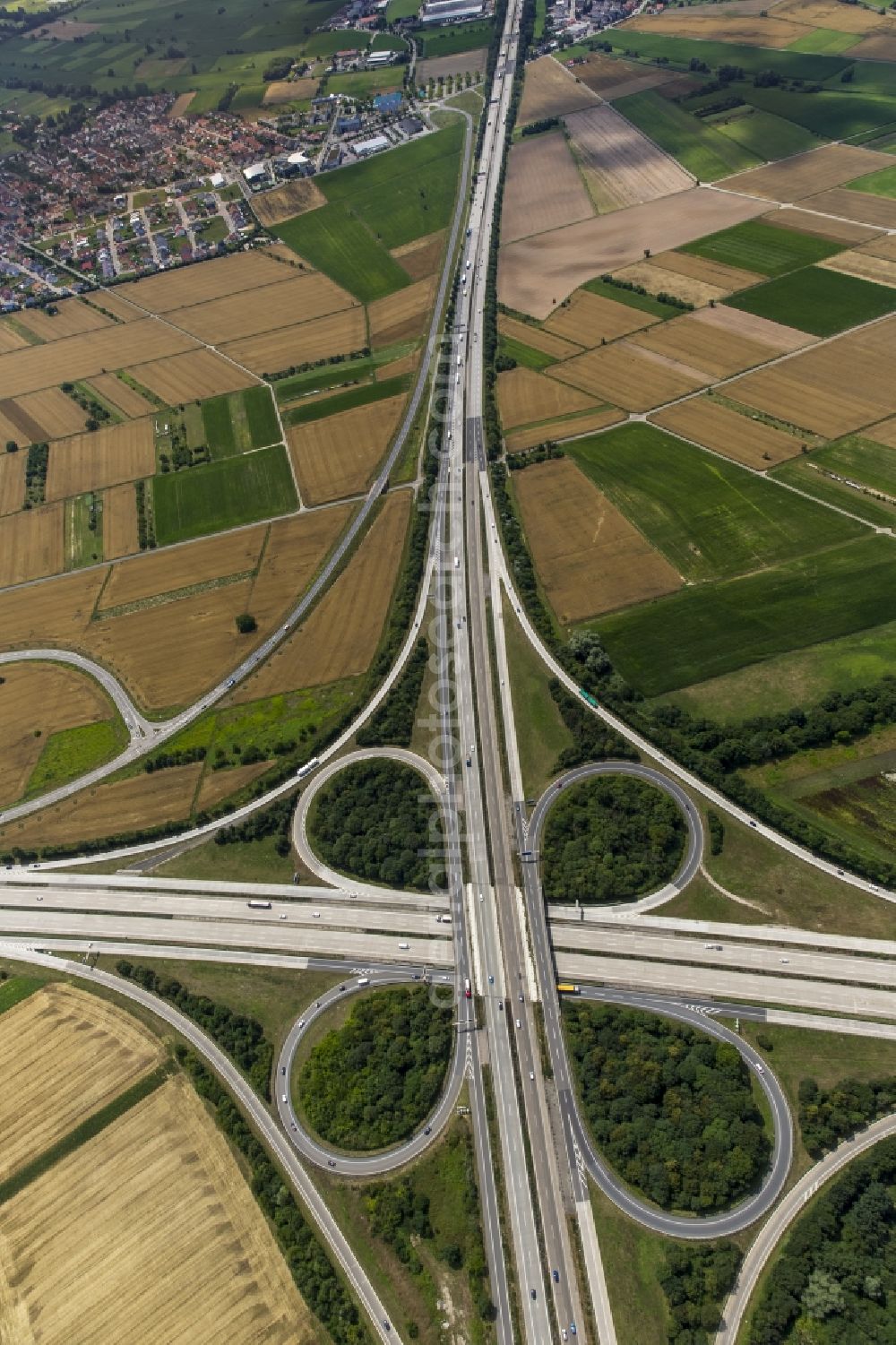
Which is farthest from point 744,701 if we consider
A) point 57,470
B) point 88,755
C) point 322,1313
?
point 57,470

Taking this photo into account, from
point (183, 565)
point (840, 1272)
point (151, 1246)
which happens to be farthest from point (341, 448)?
point (840, 1272)

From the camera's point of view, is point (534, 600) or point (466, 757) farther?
point (534, 600)

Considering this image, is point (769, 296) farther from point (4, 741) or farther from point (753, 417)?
point (4, 741)

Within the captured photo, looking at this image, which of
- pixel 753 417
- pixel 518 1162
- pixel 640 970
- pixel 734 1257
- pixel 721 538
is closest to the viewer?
pixel 734 1257

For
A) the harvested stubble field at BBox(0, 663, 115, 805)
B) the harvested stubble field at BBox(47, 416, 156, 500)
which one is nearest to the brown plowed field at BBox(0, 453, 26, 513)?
the harvested stubble field at BBox(47, 416, 156, 500)

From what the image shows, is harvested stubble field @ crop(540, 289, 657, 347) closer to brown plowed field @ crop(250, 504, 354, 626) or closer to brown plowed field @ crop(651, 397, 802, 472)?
brown plowed field @ crop(651, 397, 802, 472)

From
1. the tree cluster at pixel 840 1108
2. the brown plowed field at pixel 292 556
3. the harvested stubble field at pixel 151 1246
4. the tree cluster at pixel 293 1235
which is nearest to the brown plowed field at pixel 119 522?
the brown plowed field at pixel 292 556
